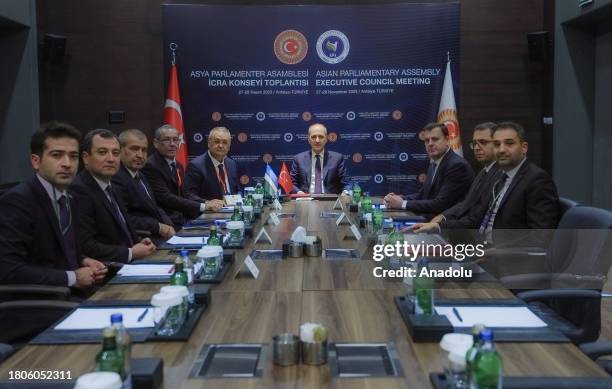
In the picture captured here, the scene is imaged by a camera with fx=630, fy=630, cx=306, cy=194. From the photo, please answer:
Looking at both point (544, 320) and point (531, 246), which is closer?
point (544, 320)

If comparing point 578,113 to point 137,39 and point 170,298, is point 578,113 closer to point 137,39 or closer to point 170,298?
point 137,39

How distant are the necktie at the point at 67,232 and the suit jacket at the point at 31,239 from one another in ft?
0.08

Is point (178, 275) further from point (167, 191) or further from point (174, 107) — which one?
point (174, 107)

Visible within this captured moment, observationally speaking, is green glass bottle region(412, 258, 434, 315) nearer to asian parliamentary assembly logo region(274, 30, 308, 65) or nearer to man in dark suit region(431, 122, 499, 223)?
man in dark suit region(431, 122, 499, 223)

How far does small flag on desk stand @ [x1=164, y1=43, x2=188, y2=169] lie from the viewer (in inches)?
288

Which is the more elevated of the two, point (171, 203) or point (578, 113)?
point (578, 113)

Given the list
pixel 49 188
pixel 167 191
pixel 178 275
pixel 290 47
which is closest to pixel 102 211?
pixel 49 188

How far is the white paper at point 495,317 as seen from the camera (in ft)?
6.26

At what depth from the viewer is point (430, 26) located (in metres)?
7.47

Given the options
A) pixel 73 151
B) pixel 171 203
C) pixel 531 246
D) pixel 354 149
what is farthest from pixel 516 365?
pixel 354 149

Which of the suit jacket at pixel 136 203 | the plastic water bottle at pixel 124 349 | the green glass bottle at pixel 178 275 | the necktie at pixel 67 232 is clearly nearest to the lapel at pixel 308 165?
the suit jacket at pixel 136 203

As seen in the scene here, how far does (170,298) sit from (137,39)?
6.45 meters

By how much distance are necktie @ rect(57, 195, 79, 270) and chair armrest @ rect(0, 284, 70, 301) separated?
1.09 feet

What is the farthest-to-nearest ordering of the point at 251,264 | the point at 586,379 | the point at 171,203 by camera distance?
the point at 171,203 < the point at 251,264 < the point at 586,379
